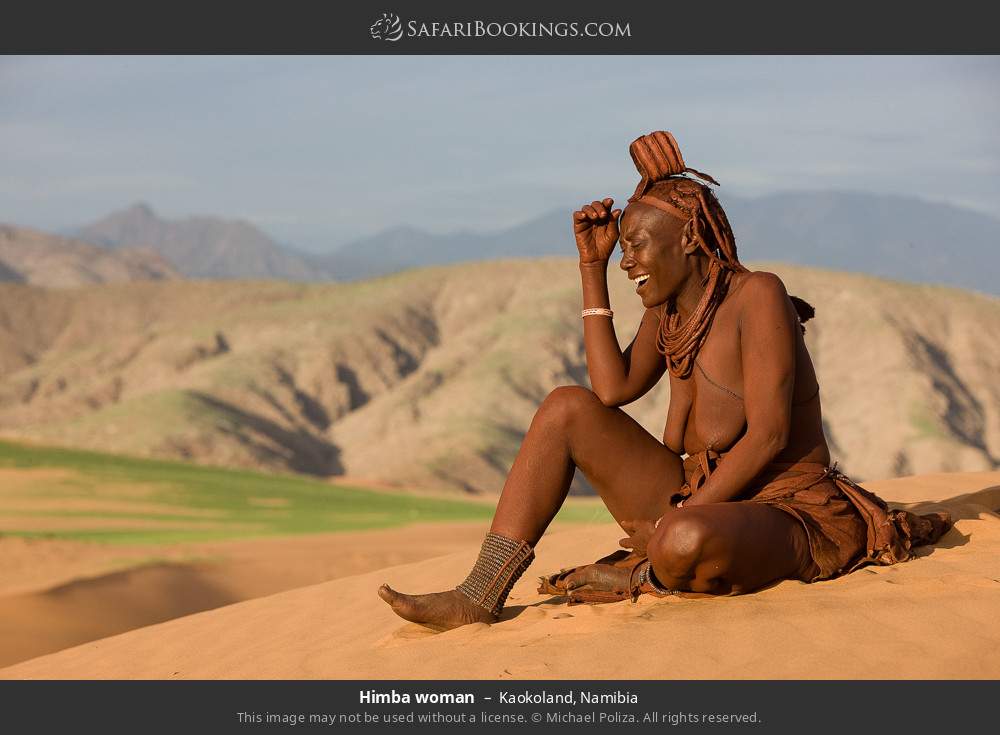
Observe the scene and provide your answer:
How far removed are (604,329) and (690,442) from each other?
59 centimetres

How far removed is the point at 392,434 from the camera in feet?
139

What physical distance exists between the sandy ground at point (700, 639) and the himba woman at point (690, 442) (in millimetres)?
125

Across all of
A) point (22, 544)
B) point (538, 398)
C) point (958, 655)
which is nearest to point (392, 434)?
point (538, 398)

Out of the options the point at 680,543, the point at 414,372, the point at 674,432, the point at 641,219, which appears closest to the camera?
the point at 680,543

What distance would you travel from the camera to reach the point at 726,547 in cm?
445

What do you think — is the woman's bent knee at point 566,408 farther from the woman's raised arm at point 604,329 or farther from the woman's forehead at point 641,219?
the woman's forehead at point 641,219

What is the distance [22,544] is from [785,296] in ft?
34.7

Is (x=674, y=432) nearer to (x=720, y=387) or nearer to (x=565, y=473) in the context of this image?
(x=720, y=387)

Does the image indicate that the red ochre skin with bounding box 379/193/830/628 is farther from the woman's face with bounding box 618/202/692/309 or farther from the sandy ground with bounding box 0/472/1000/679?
the sandy ground with bounding box 0/472/1000/679

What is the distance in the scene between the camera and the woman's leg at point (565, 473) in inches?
191

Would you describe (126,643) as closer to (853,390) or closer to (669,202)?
(669,202)

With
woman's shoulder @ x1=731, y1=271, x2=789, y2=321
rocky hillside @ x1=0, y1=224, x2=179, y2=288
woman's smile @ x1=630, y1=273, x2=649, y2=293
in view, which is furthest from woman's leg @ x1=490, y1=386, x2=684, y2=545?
rocky hillside @ x1=0, y1=224, x2=179, y2=288

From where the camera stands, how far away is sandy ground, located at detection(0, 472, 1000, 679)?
4.13 meters

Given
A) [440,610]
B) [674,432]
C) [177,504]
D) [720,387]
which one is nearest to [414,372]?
[177,504]
